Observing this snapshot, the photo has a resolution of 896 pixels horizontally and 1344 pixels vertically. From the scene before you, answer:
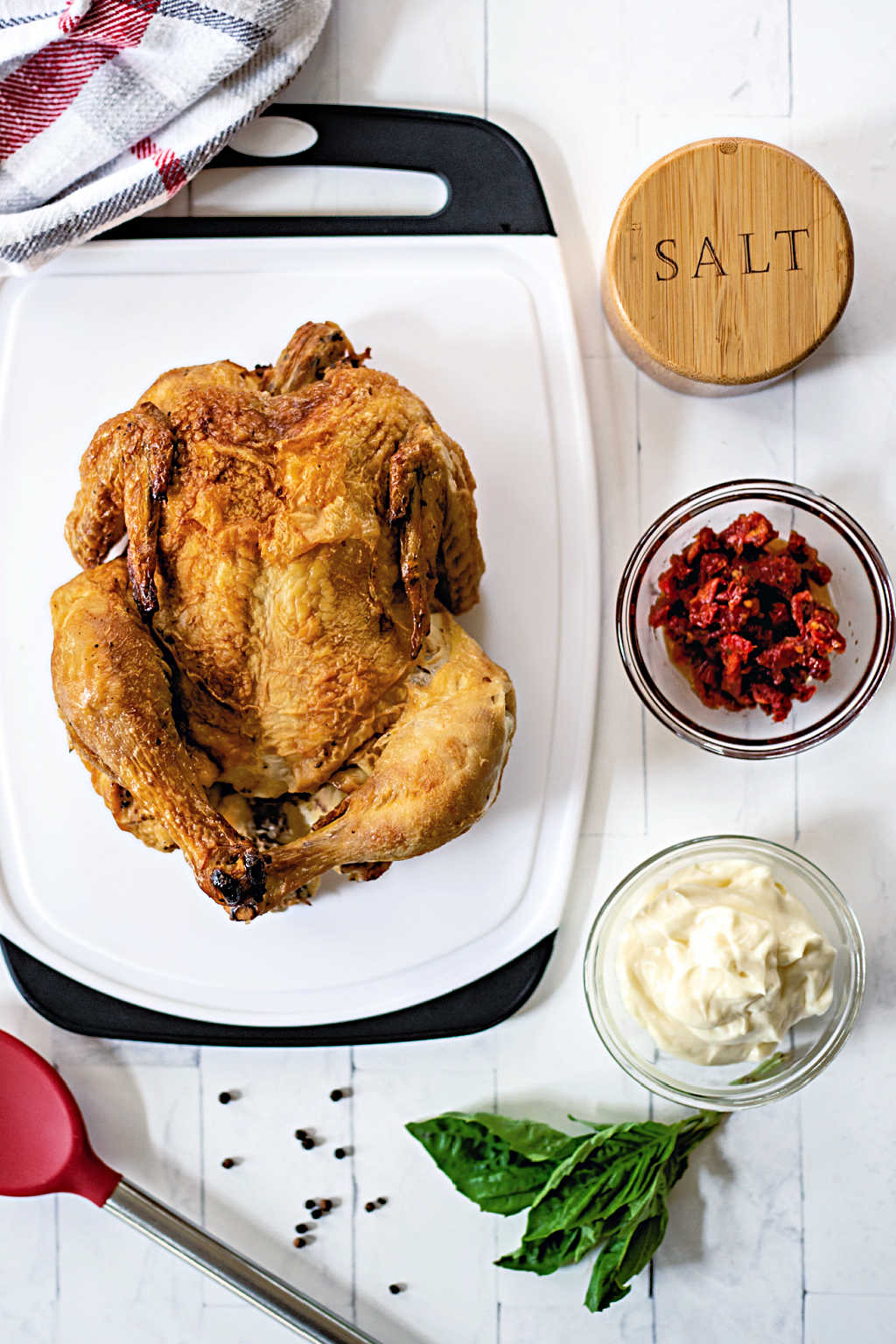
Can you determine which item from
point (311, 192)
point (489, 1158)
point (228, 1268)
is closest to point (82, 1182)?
point (228, 1268)

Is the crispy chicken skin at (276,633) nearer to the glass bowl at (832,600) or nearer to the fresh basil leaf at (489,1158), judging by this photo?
the glass bowl at (832,600)

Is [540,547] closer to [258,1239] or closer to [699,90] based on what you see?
[699,90]

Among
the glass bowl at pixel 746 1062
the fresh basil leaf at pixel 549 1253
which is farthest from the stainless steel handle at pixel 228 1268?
the glass bowl at pixel 746 1062

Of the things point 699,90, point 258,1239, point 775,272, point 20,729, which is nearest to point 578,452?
point 775,272

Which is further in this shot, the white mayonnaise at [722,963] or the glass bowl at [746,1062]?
the glass bowl at [746,1062]

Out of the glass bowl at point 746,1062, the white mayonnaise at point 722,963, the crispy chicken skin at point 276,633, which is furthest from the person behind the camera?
the glass bowl at point 746,1062

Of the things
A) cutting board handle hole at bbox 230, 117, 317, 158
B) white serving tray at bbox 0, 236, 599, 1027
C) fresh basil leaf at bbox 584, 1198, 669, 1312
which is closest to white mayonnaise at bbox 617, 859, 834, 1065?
white serving tray at bbox 0, 236, 599, 1027

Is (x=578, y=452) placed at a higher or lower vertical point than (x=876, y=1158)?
higher
